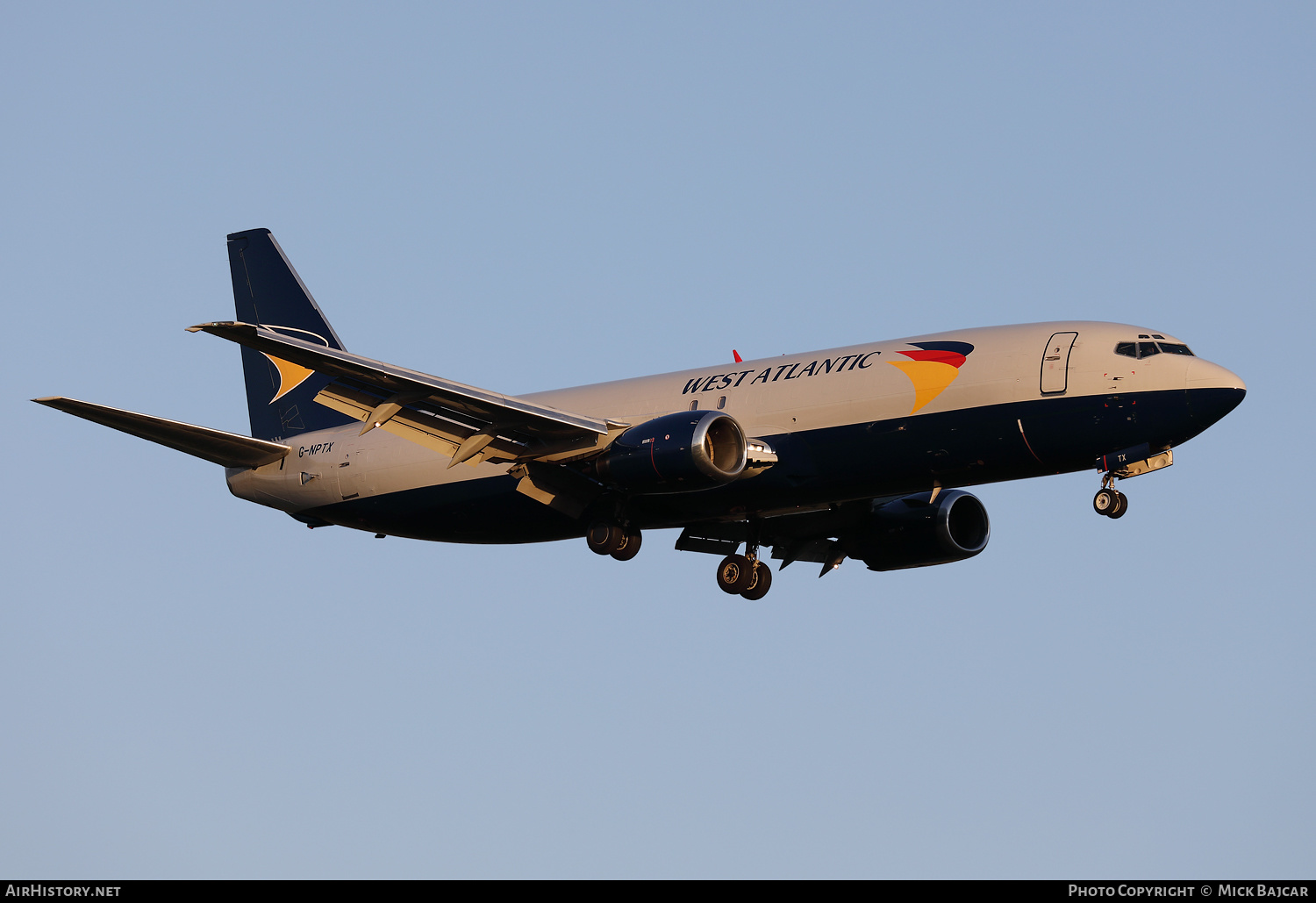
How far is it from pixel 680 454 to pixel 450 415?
17.9 ft

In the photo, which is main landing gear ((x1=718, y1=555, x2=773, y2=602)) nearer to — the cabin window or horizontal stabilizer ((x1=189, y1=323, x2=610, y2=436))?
horizontal stabilizer ((x1=189, y1=323, x2=610, y2=436))

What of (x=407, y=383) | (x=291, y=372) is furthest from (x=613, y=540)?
(x=291, y=372)

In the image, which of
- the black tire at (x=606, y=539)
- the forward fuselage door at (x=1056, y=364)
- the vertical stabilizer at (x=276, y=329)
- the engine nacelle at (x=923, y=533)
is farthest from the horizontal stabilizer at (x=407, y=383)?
the forward fuselage door at (x=1056, y=364)

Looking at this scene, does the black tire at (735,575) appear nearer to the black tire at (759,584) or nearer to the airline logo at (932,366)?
the black tire at (759,584)

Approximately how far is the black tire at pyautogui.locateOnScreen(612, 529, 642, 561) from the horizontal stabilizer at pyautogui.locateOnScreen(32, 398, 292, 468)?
32.2 ft

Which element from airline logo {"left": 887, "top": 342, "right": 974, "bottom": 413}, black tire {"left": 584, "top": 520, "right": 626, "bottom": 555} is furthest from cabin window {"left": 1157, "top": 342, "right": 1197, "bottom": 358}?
black tire {"left": 584, "top": 520, "right": 626, "bottom": 555}

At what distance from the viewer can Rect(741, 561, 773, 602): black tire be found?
39750 mm

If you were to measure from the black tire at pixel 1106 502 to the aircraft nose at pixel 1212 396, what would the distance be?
2256 millimetres

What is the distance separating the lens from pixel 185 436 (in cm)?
3891

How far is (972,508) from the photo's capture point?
4109 cm

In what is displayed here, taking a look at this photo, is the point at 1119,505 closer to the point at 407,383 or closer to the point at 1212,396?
the point at 1212,396

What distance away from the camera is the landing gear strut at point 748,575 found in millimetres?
39719

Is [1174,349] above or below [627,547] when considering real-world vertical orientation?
above

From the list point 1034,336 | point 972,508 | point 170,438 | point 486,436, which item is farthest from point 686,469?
point 170,438
